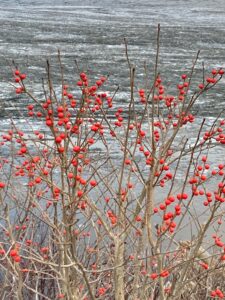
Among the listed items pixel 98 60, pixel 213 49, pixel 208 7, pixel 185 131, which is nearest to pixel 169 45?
pixel 213 49

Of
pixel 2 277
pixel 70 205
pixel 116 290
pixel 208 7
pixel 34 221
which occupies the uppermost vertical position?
pixel 70 205

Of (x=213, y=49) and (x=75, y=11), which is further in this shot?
(x=75, y=11)

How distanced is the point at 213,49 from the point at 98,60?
17.6 feet

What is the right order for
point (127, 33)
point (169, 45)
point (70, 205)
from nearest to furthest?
point (70, 205)
point (169, 45)
point (127, 33)

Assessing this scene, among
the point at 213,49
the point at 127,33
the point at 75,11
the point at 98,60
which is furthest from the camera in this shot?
the point at 75,11

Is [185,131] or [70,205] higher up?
[70,205]

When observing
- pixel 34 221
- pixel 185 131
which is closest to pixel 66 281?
pixel 34 221

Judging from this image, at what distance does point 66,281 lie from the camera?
157 inches

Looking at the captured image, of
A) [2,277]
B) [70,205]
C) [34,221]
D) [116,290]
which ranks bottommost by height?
[2,277]

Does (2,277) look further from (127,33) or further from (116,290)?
(127,33)

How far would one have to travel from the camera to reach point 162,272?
12.9 feet

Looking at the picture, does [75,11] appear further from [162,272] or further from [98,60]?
[162,272]

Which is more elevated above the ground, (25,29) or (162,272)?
(162,272)

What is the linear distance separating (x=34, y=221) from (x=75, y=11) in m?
39.5
